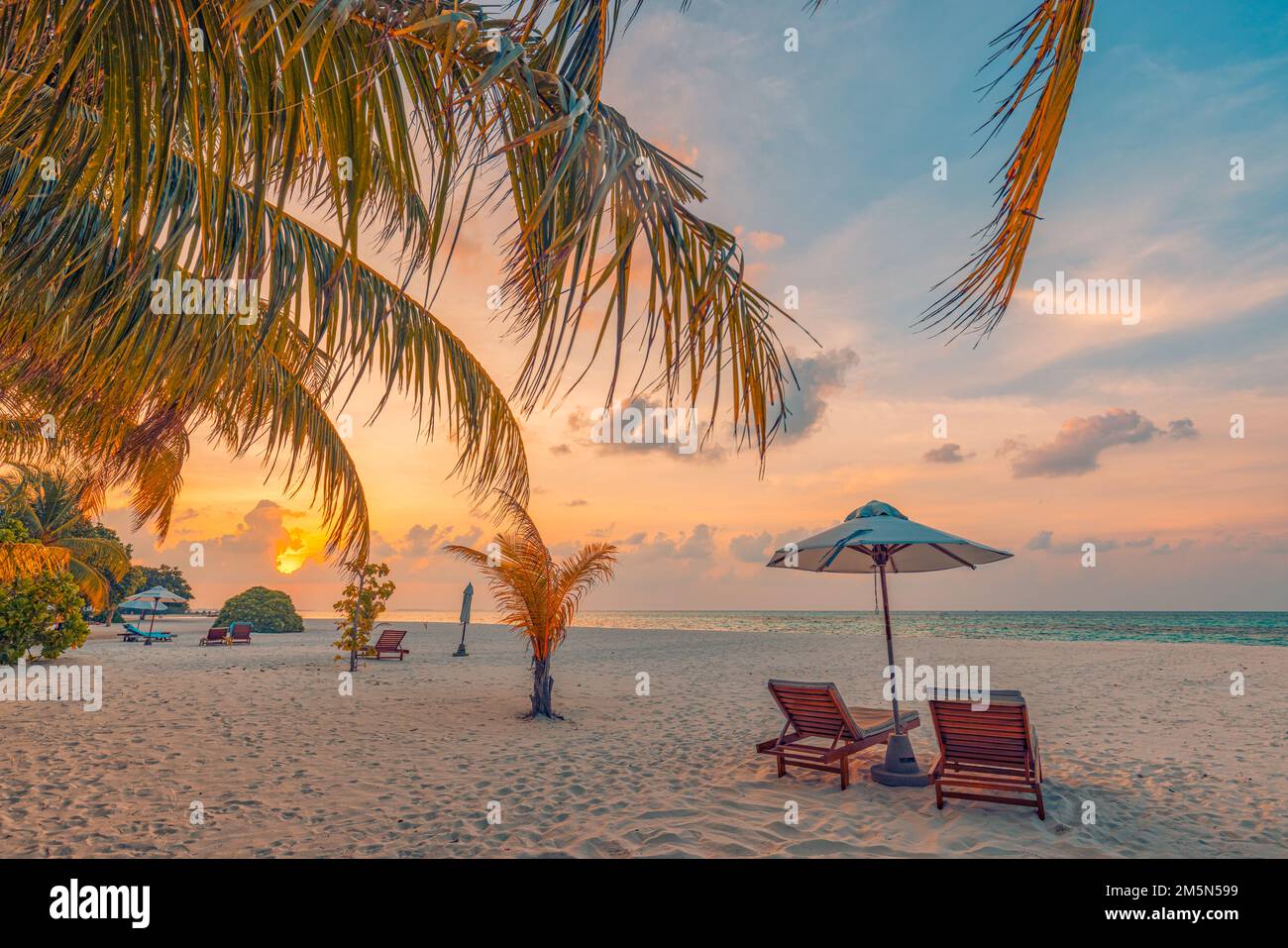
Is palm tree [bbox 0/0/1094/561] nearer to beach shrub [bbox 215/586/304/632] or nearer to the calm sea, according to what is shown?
beach shrub [bbox 215/586/304/632]

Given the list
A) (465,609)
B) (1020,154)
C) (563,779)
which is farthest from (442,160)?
(465,609)

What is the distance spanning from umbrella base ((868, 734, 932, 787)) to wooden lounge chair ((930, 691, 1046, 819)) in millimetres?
370

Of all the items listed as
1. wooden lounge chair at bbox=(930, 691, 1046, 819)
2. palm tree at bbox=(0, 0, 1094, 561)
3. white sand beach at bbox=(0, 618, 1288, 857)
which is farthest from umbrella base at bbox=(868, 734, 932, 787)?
palm tree at bbox=(0, 0, 1094, 561)

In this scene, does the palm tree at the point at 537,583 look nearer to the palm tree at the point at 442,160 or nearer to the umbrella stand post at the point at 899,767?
the umbrella stand post at the point at 899,767

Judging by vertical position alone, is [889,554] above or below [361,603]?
above

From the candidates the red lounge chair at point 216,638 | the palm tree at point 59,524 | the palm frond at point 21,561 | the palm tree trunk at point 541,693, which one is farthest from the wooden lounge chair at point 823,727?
the red lounge chair at point 216,638

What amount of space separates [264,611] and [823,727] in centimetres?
3356

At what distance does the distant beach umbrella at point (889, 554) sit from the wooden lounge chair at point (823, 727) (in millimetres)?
250

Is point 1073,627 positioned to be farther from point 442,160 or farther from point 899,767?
point 442,160

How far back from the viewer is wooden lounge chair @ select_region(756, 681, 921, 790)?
226 inches

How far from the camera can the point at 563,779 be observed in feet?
19.8

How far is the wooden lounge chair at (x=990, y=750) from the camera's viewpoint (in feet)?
15.9
